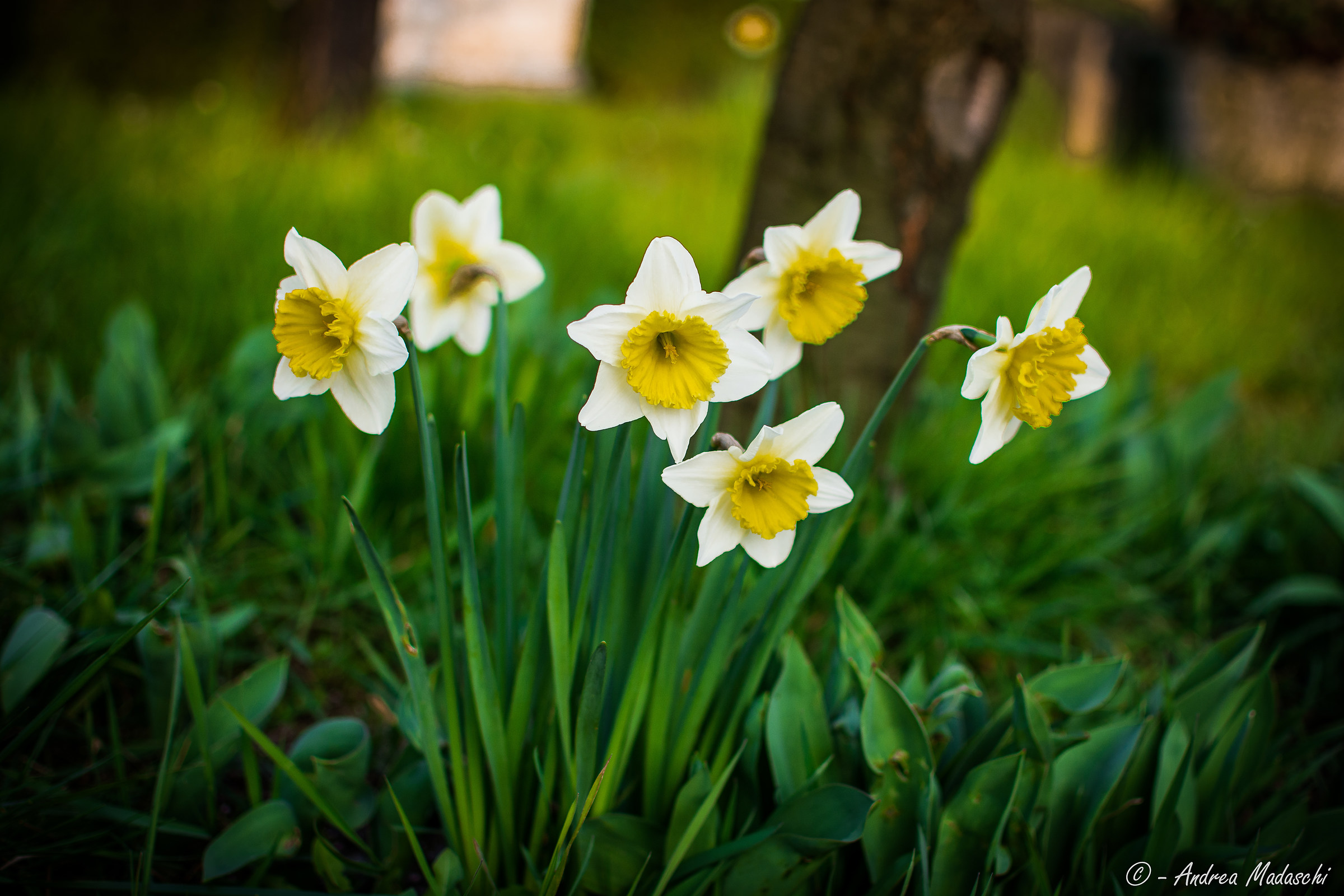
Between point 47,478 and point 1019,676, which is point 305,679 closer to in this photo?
point 47,478

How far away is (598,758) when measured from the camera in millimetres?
938

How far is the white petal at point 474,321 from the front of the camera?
0.94 metres

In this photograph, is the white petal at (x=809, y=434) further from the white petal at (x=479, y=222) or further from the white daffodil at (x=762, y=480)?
the white petal at (x=479, y=222)

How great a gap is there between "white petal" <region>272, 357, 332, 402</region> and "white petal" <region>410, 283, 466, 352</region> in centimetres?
21

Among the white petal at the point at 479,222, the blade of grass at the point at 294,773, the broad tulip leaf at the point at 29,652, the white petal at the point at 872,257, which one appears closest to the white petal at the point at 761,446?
the white petal at the point at 872,257

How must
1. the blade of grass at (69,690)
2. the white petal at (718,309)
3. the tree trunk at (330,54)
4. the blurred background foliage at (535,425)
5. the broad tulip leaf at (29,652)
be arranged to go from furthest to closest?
the tree trunk at (330,54) → the blurred background foliage at (535,425) → the broad tulip leaf at (29,652) → the blade of grass at (69,690) → the white petal at (718,309)

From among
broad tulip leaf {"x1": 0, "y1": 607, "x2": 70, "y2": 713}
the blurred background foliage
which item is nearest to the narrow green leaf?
the blurred background foliage

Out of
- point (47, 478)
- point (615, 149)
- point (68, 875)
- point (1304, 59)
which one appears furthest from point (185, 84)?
point (1304, 59)

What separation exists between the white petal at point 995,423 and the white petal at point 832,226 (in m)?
0.21

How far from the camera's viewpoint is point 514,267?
99 centimetres

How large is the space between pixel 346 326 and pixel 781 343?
1.36 feet

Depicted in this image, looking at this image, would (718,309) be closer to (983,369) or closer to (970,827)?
(983,369)

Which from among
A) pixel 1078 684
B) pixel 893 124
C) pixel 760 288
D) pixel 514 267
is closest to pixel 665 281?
pixel 760 288

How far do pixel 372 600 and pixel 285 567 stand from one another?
19 centimetres
